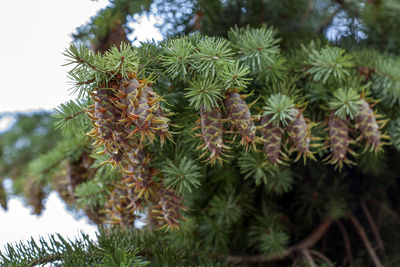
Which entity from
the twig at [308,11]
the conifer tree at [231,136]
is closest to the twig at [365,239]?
the conifer tree at [231,136]

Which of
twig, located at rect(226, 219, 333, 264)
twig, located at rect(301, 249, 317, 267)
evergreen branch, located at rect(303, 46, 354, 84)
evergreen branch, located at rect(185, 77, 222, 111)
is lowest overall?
twig, located at rect(301, 249, 317, 267)

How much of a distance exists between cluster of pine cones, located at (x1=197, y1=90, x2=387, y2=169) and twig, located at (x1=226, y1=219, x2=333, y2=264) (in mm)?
215

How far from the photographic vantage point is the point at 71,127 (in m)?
0.39

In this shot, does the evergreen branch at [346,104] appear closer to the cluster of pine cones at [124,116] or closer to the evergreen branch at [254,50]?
the evergreen branch at [254,50]

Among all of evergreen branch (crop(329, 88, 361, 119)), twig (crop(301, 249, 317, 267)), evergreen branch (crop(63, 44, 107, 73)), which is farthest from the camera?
twig (crop(301, 249, 317, 267))

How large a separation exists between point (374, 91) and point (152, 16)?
0.29m

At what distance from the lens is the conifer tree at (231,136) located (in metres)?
0.35

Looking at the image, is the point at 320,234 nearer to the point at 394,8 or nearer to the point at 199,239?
the point at 199,239

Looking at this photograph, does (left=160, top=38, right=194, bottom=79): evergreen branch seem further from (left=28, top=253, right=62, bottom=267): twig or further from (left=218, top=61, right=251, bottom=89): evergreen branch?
(left=28, top=253, right=62, bottom=267): twig

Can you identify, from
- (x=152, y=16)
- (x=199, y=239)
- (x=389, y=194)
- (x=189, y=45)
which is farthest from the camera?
(x=389, y=194)

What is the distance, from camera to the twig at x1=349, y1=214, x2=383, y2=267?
1.91ft

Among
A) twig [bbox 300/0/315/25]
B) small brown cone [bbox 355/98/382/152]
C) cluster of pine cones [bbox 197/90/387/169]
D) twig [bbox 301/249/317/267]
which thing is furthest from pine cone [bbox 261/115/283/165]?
twig [bbox 300/0/315/25]

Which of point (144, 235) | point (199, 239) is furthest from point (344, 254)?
point (144, 235)

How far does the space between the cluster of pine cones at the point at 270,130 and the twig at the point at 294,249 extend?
8.5 inches
